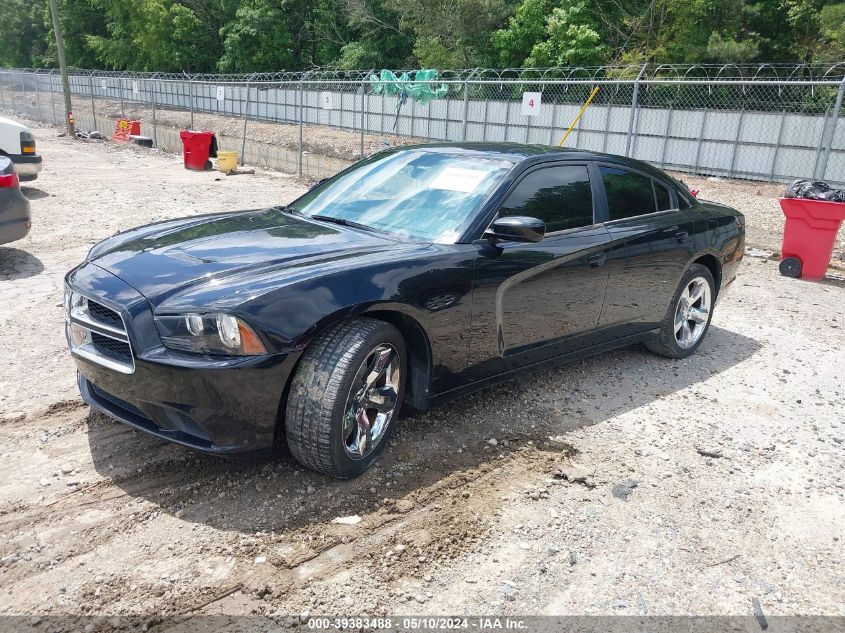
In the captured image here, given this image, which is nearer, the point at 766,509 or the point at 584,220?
the point at 766,509

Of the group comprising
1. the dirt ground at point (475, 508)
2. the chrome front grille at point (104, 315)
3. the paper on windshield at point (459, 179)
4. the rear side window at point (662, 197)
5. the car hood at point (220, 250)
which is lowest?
the dirt ground at point (475, 508)

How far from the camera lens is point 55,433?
3986 mm

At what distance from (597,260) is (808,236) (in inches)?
219

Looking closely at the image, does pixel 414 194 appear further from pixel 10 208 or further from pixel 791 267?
pixel 791 267

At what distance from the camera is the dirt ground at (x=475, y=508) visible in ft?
9.47

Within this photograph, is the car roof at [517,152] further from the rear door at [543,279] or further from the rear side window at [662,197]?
the rear side window at [662,197]

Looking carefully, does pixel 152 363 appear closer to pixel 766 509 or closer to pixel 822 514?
pixel 766 509

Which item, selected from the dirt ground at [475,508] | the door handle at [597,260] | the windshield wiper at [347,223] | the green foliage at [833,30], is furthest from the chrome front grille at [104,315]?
the green foliage at [833,30]

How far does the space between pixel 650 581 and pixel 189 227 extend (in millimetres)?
3157

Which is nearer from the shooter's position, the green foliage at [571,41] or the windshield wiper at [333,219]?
the windshield wiper at [333,219]

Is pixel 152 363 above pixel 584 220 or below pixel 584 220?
below

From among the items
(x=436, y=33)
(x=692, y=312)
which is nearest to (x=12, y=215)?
(x=692, y=312)

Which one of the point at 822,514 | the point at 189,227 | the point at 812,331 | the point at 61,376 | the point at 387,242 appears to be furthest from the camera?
the point at 812,331

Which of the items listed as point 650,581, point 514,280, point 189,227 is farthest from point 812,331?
point 189,227
